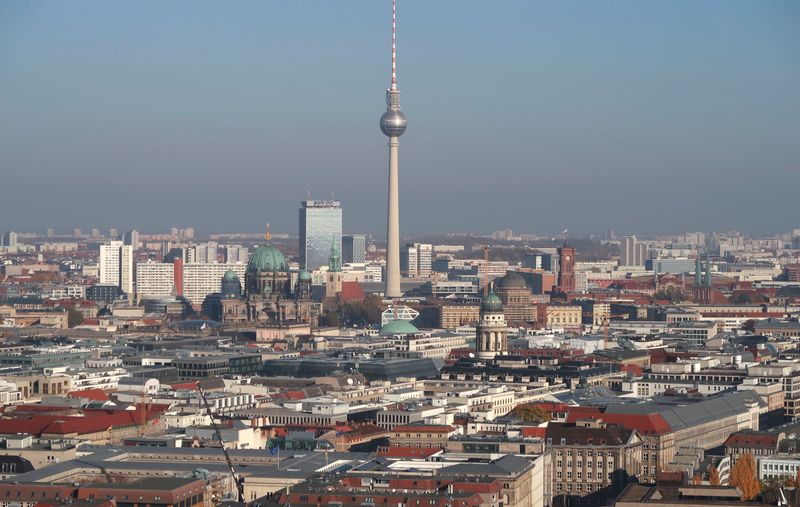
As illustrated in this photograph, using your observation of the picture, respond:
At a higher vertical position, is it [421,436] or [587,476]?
[421,436]

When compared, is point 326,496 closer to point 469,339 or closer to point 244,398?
point 244,398

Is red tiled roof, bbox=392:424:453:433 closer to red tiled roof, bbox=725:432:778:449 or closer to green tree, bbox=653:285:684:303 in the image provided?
red tiled roof, bbox=725:432:778:449

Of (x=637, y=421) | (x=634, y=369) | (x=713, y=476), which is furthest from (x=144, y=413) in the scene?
(x=634, y=369)

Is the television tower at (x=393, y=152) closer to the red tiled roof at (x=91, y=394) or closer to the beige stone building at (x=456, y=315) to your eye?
the beige stone building at (x=456, y=315)

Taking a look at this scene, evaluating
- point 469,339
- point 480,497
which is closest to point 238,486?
point 480,497

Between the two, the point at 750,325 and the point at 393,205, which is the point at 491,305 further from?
the point at 393,205

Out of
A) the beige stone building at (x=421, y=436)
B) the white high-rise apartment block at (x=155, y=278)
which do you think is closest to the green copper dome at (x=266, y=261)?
the white high-rise apartment block at (x=155, y=278)

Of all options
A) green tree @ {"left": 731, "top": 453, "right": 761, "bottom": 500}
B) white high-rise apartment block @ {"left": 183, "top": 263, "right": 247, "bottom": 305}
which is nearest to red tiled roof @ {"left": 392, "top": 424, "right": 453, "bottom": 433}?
green tree @ {"left": 731, "top": 453, "right": 761, "bottom": 500}
